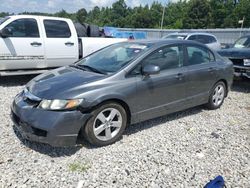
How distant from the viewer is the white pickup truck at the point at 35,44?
7250 millimetres

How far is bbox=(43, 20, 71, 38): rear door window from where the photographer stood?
25.9 feet

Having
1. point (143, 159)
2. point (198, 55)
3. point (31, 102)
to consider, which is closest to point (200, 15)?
point (198, 55)

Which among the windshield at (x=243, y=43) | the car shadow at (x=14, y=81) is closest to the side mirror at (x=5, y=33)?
the car shadow at (x=14, y=81)

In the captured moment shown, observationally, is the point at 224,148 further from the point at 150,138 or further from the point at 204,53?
the point at 204,53

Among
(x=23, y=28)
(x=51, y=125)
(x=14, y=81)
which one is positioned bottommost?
(x=14, y=81)

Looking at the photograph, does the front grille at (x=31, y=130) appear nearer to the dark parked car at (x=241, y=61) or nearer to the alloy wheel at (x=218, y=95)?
the alloy wheel at (x=218, y=95)

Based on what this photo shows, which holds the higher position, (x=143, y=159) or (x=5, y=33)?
(x=5, y=33)

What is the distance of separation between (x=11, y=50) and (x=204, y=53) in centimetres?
485

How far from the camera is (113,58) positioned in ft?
15.6

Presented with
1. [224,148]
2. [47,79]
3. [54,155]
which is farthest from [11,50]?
[224,148]

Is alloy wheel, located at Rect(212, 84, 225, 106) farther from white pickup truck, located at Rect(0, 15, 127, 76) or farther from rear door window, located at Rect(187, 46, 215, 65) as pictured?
white pickup truck, located at Rect(0, 15, 127, 76)

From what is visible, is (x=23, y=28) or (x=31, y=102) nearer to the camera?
(x=31, y=102)

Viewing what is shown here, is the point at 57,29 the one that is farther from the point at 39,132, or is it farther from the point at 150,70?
the point at 39,132

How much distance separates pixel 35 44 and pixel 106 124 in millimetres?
4523
